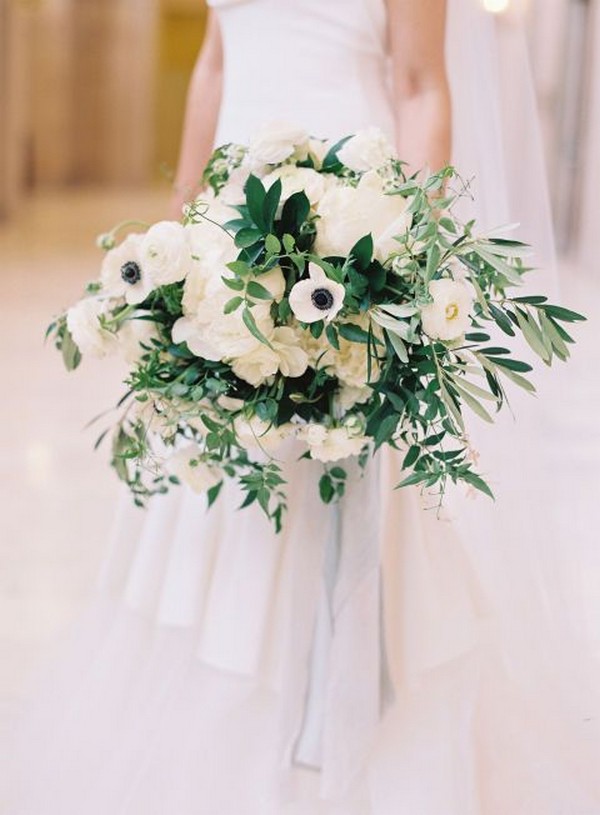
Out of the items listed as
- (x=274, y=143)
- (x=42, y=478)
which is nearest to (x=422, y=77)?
(x=274, y=143)

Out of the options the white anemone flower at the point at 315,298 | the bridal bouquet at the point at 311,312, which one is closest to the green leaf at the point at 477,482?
the bridal bouquet at the point at 311,312

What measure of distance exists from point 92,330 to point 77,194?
15.5 m

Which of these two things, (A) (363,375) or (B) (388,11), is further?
(B) (388,11)

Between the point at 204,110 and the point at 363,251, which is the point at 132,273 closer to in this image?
the point at 363,251

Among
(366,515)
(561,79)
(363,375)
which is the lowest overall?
(366,515)

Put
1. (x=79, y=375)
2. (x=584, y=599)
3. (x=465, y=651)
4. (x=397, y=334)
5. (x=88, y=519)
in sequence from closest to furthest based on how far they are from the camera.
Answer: (x=397, y=334)
(x=465, y=651)
(x=584, y=599)
(x=88, y=519)
(x=79, y=375)

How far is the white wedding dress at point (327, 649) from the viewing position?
247cm

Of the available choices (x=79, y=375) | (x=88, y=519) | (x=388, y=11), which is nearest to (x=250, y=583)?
(x=388, y=11)

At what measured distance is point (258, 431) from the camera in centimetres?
209

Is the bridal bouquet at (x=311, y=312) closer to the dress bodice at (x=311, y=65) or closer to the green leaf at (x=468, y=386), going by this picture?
the green leaf at (x=468, y=386)

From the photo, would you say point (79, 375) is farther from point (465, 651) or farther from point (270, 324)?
point (270, 324)

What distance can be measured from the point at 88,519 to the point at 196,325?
251 cm

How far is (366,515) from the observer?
7.90 feet

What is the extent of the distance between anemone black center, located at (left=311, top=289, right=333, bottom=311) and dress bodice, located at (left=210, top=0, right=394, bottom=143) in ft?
2.66
